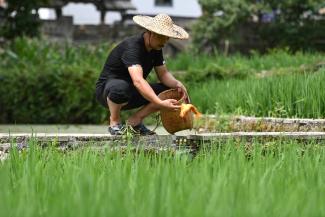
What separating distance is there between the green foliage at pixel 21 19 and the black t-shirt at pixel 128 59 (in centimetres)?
1161

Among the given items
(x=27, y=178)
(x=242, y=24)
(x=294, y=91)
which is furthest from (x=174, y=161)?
(x=242, y=24)

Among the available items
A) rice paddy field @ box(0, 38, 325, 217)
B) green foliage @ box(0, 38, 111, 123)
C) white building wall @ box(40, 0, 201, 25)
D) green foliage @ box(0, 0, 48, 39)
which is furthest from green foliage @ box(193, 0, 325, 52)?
rice paddy field @ box(0, 38, 325, 217)

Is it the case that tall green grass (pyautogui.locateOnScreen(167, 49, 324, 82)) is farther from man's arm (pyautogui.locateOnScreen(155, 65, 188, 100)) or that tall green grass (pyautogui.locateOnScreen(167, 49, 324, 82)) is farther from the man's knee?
the man's knee

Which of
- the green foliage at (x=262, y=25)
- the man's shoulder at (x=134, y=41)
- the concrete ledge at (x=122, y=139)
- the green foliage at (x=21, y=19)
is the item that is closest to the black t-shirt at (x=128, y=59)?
the man's shoulder at (x=134, y=41)

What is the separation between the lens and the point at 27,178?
3717mm

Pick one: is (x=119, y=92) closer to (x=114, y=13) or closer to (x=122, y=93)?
(x=122, y=93)

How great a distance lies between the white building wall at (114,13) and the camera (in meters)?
28.9

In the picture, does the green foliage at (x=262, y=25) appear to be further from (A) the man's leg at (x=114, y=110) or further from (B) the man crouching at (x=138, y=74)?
(A) the man's leg at (x=114, y=110)

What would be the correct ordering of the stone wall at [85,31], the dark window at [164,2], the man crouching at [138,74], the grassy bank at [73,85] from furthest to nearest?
1. the dark window at [164,2]
2. the stone wall at [85,31]
3. the grassy bank at [73,85]
4. the man crouching at [138,74]

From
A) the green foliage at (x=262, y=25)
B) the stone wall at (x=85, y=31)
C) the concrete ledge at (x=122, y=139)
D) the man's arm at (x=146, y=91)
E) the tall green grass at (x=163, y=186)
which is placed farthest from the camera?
the stone wall at (x=85, y=31)

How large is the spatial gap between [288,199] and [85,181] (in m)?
0.78

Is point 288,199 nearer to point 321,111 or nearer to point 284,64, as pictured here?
point 321,111

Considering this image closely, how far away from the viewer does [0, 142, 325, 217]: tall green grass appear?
2.98 meters

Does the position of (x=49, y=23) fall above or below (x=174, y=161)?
above
